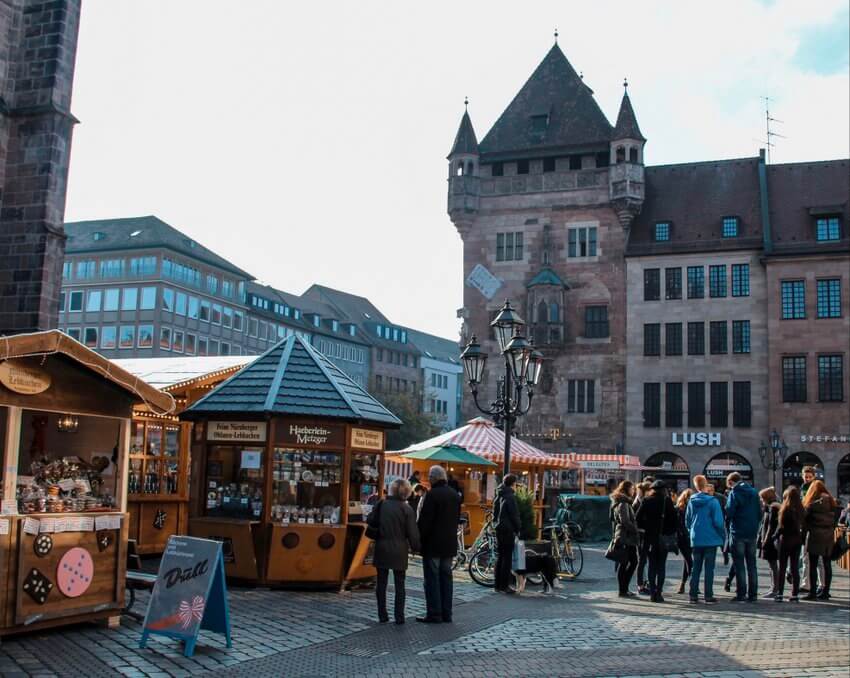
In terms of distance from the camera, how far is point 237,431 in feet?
46.1

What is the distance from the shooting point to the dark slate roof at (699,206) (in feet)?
159

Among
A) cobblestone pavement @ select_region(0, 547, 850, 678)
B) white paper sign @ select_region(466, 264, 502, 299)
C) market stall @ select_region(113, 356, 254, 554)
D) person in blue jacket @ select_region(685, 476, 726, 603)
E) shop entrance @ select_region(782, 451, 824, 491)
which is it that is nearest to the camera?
cobblestone pavement @ select_region(0, 547, 850, 678)

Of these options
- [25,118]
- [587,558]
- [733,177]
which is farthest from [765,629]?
[733,177]

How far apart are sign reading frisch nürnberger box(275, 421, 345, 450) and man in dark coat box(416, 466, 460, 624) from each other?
2.71 metres

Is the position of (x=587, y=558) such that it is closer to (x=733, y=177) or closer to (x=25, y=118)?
(x=25, y=118)

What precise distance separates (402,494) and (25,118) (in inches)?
503

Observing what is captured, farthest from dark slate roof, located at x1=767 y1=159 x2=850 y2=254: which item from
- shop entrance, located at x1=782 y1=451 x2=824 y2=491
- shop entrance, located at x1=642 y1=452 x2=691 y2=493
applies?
shop entrance, located at x1=642 y1=452 x2=691 y2=493

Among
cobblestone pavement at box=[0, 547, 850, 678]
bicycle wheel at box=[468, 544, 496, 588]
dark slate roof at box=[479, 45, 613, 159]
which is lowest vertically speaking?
cobblestone pavement at box=[0, 547, 850, 678]

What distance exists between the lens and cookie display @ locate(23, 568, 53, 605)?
9305 mm

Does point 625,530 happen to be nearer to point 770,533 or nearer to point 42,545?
point 770,533

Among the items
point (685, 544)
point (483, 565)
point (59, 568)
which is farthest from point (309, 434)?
point (685, 544)

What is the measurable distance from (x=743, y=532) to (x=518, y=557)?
332 cm

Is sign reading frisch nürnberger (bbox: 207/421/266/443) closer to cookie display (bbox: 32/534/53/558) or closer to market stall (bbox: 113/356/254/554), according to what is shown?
market stall (bbox: 113/356/254/554)

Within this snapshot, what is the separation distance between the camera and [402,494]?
448 inches
